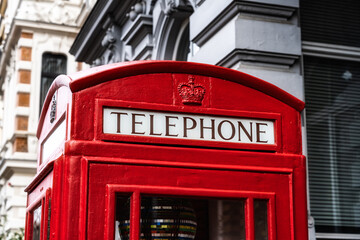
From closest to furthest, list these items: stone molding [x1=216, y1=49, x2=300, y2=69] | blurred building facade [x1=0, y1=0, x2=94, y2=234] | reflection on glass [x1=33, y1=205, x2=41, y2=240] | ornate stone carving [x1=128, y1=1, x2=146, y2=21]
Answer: reflection on glass [x1=33, y1=205, x2=41, y2=240] < stone molding [x1=216, y1=49, x2=300, y2=69] < ornate stone carving [x1=128, y1=1, x2=146, y2=21] < blurred building facade [x1=0, y1=0, x2=94, y2=234]

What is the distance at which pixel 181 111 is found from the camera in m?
3.14

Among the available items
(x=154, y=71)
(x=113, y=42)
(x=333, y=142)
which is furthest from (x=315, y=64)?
(x=113, y=42)

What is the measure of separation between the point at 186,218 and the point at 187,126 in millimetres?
499

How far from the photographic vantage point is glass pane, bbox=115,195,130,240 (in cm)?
297

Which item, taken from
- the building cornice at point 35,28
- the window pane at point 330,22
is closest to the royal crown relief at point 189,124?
the window pane at point 330,22

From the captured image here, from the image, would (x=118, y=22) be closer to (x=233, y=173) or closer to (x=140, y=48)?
(x=140, y=48)

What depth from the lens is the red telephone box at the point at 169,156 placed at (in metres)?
2.94

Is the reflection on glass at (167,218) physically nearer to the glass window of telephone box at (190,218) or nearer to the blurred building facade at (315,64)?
the glass window of telephone box at (190,218)

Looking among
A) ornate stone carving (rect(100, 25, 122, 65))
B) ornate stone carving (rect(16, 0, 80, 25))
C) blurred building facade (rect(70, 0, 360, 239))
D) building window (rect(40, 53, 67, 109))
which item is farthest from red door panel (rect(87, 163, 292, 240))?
ornate stone carving (rect(16, 0, 80, 25))

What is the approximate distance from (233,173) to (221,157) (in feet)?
0.32

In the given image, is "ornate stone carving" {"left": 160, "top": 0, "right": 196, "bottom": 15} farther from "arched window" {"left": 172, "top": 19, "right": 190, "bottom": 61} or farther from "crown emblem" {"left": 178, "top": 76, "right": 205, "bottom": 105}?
"crown emblem" {"left": 178, "top": 76, "right": 205, "bottom": 105}

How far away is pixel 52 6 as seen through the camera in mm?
24250

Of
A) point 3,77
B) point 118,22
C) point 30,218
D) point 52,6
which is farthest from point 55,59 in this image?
point 30,218

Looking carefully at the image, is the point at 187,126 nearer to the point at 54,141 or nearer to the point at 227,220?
the point at 227,220
